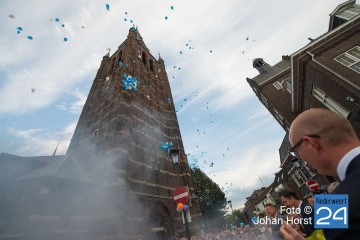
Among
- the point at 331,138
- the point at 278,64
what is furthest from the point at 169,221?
the point at 278,64

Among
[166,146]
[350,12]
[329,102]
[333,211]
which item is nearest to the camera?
[333,211]

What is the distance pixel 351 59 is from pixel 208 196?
95.3 feet

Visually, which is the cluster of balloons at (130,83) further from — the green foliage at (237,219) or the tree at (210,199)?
the green foliage at (237,219)

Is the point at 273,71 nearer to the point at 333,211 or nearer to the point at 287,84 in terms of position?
the point at 287,84

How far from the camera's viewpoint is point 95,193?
435 inches

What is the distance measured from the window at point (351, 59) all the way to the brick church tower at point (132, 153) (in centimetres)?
1099

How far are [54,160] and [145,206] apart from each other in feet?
23.5

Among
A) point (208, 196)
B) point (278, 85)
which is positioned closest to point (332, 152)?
point (278, 85)

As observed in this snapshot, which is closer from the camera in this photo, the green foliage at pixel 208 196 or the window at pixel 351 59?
the window at pixel 351 59

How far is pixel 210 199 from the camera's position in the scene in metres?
33.3

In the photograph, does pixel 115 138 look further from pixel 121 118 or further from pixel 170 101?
pixel 170 101

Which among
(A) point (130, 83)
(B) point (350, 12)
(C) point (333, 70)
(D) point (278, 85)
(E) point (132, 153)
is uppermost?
(A) point (130, 83)

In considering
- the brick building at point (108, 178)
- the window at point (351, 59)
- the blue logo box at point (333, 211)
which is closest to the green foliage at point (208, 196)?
the brick building at point (108, 178)

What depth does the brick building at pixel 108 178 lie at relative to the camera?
9.19 metres
